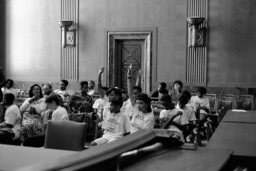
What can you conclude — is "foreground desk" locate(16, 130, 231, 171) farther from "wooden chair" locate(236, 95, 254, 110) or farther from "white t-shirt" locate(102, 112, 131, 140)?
"wooden chair" locate(236, 95, 254, 110)

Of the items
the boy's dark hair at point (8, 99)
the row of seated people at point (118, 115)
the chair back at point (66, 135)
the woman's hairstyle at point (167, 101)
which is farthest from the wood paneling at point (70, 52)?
the chair back at point (66, 135)

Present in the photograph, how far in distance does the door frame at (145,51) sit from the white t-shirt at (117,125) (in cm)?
650

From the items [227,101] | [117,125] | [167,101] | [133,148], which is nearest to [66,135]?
[117,125]

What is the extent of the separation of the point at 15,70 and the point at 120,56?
3.77 metres

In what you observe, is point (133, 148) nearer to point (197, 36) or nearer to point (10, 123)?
point (10, 123)

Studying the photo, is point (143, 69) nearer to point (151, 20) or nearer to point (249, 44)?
point (151, 20)

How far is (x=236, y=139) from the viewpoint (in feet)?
8.79

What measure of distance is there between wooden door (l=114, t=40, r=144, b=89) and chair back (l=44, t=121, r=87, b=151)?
8.16 m

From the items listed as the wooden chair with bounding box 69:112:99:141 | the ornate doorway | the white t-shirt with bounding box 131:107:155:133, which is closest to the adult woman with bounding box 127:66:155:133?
the white t-shirt with bounding box 131:107:155:133

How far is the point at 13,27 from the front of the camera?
14336 millimetres

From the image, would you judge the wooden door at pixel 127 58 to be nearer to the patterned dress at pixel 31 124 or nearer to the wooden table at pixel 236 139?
the patterned dress at pixel 31 124

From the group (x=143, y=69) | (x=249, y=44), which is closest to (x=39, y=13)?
(x=143, y=69)

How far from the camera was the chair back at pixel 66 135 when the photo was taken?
455 centimetres

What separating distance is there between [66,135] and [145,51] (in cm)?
815
